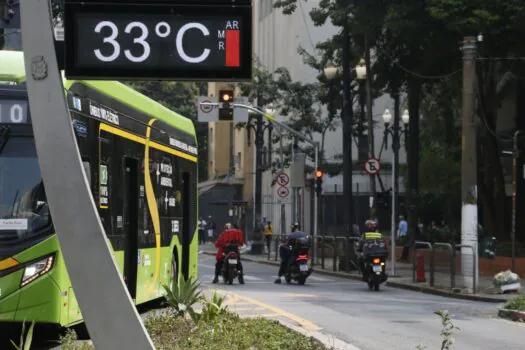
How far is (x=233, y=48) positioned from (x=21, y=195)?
15.0ft

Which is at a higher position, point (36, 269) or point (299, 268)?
point (36, 269)

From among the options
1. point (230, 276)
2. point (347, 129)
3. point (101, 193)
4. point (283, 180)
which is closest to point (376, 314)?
point (101, 193)

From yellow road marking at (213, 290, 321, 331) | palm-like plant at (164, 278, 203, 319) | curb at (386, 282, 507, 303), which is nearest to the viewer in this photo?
palm-like plant at (164, 278, 203, 319)

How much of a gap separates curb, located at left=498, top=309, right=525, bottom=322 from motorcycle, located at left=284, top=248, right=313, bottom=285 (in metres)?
9.44

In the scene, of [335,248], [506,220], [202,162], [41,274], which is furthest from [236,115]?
[202,162]

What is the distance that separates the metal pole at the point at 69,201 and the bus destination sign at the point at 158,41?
0.71ft

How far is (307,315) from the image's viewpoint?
17266 mm

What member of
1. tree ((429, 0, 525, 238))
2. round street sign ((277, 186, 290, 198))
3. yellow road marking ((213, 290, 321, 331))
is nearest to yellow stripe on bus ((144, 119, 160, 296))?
yellow road marking ((213, 290, 321, 331))

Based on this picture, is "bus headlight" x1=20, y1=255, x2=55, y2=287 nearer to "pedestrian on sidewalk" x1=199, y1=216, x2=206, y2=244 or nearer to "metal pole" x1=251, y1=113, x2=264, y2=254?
"metal pole" x1=251, y1=113, x2=264, y2=254

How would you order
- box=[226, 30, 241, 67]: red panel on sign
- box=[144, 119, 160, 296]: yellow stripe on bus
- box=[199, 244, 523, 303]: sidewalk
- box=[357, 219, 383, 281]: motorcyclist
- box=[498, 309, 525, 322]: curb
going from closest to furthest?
box=[226, 30, 241, 67]: red panel on sign → box=[144, 119, 160, 296]: yellow stripe on bus → box=[498, 309, 525, 322]: curb → box=[199, 244, 523, 303]: sidewalk → box=[357, 219, 383, 281]: motorcyclist

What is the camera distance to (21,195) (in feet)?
36.6

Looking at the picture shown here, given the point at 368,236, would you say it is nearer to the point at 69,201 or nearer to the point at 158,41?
the point at 158,41

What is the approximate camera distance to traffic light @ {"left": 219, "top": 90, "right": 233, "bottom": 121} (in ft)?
106

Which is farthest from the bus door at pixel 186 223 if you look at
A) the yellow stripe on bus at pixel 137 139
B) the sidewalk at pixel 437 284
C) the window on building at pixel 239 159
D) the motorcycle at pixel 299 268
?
the window on building at pixel 239 159
